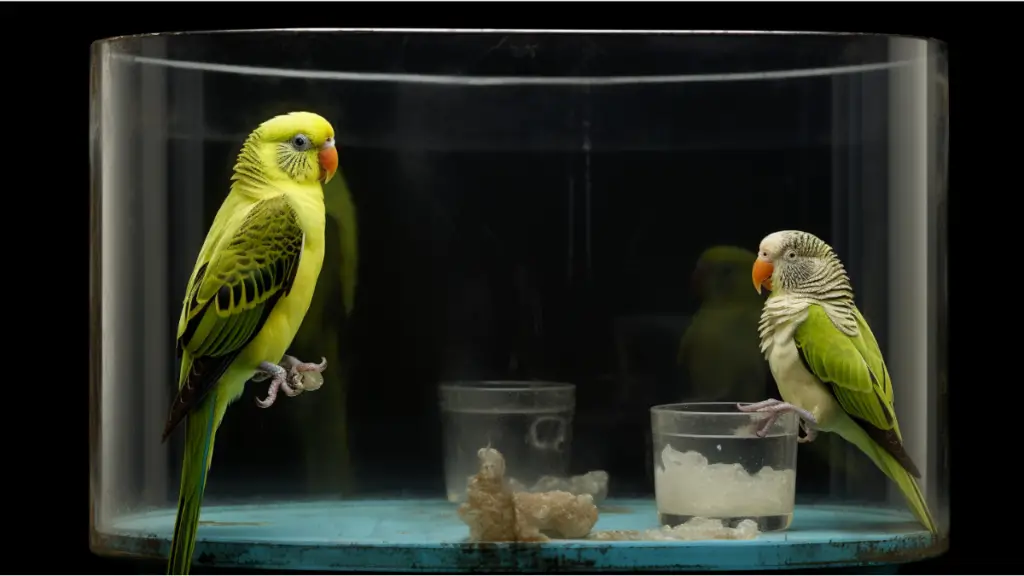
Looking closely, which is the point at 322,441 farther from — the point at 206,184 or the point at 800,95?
the point at 800,95

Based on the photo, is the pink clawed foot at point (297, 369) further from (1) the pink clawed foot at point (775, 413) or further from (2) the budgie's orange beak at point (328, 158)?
(1) the pink clawed foot at point (775, 413)

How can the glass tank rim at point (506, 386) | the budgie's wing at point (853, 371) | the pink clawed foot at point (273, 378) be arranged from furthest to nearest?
1. the glass tank rim at point (506, 386)
2. the budgie's wing at point (853, 371)
3. the pink clawed foot at point (273, 378)

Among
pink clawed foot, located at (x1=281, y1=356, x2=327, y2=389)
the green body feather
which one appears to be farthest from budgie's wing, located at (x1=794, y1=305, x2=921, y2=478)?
pink clawed foot, located at (x1=281, y1=356, x2=327, y2=389)

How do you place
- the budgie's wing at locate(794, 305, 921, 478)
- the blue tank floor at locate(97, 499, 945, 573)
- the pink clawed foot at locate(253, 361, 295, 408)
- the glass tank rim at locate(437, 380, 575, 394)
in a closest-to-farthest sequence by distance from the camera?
the blue tank floor at locate(97, 499, 945, 573) < the pink clawed foot at locate(253, 361, 295, 408) < the budgie's wing at locate(794, 305, 921, 478) < the glass tank rim at locate(437, 380, 575, 394)

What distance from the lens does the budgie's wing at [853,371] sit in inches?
186

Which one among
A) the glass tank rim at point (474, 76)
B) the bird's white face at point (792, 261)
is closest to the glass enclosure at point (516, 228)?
the glass tank rim at point (474, 76)

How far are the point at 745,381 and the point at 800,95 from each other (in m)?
0.74

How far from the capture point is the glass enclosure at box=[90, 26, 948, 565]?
478cm

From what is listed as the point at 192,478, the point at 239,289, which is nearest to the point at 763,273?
the point at 239,289

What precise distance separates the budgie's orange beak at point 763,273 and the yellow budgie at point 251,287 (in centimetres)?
107

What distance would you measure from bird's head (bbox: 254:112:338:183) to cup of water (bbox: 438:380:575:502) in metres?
0.63

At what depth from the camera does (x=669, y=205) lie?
16.4ft

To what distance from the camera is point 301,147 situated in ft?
15.3

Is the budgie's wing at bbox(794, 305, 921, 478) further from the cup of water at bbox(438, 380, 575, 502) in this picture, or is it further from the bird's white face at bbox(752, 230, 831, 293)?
the cup of water at bbox(438, 380, 575, 502)
